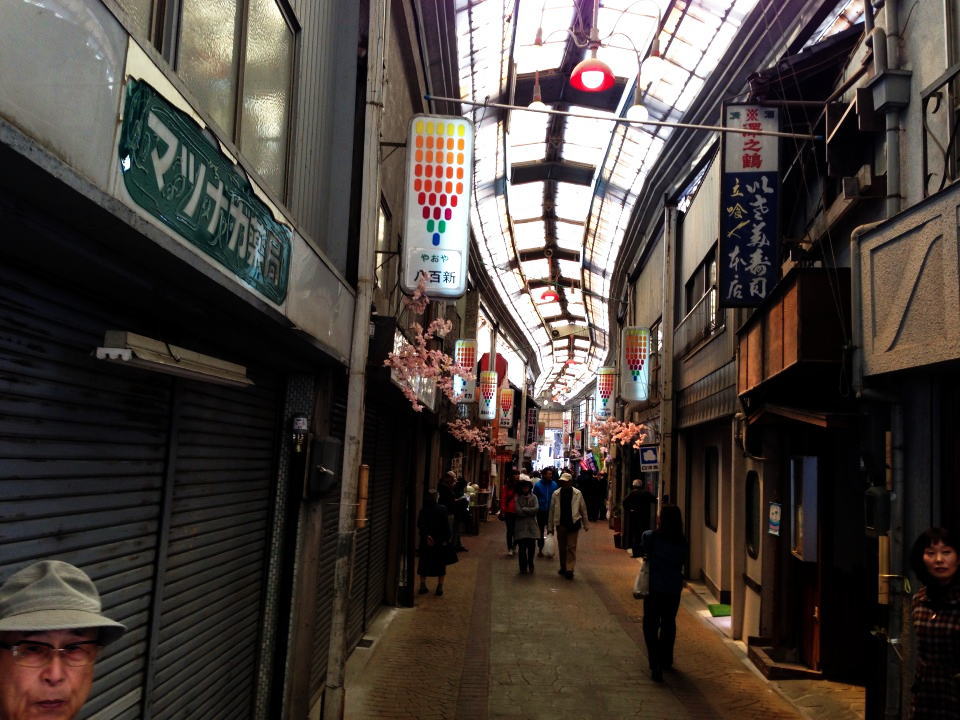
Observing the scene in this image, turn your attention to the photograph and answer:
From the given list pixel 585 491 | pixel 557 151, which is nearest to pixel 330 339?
pixel 557 151

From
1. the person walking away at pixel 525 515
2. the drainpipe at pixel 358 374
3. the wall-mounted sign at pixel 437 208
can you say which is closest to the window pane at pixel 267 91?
the drainpipe at pixel 358 374

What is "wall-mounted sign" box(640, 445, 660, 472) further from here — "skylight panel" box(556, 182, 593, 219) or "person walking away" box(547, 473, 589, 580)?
Answer: "skylight panel" box(556, 182, 593, 219)

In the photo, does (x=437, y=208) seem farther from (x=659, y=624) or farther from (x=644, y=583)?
(x=659, y=624)

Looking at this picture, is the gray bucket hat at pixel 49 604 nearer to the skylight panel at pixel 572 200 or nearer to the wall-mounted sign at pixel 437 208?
the wall-mounted sign at pixel 437 208

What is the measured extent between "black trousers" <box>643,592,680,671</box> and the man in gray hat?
7.50 metres

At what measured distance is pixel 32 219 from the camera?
2.80 metres

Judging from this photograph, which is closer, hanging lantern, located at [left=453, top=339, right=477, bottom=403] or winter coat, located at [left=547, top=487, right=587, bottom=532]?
winter coat, located at [left=547, top=487, right=587, bottom=532]

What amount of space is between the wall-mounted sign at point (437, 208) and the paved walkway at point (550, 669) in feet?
14.0

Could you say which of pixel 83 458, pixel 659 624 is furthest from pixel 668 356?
pixel 83 458

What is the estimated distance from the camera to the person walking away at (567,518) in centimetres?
1534

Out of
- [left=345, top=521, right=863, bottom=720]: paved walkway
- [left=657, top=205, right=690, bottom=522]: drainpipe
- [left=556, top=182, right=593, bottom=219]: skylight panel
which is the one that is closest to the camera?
[left=345, top=521, right=863, bottom=720]: paved walkway

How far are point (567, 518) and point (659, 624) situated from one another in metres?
6.50

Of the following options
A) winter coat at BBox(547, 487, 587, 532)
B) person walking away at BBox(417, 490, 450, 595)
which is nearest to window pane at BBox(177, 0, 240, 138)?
person walking away at BBox(417, 490, 450, 595)

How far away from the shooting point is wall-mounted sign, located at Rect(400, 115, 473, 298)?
9516 mm
